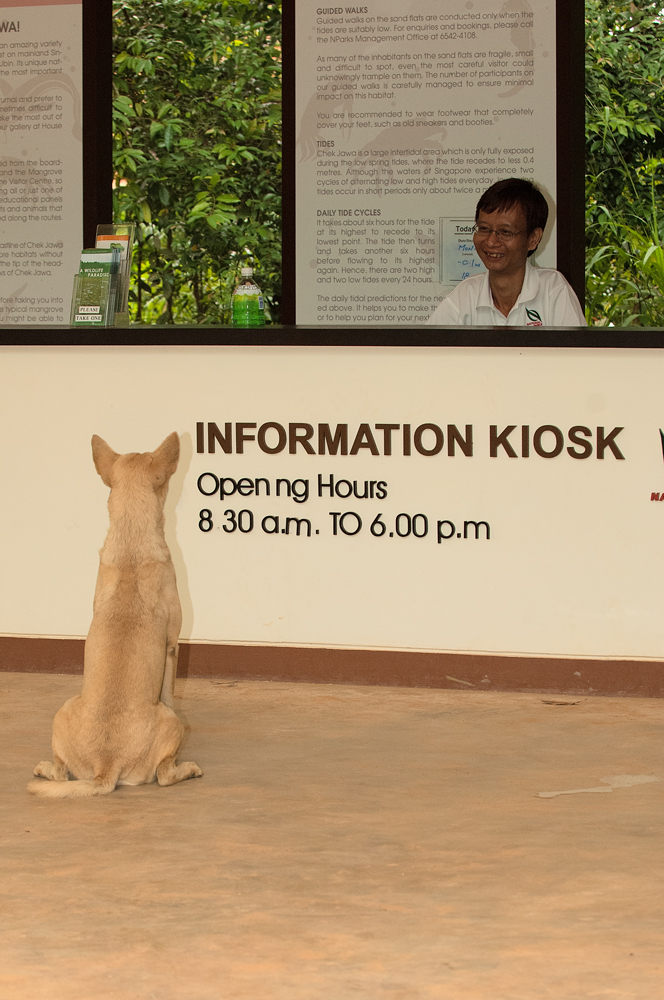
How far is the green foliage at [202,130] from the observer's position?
10242 millimetres

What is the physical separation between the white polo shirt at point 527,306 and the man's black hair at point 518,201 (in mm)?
219

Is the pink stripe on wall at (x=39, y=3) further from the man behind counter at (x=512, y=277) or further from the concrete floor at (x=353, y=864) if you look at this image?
the concrete floor at (x=353, y=864)

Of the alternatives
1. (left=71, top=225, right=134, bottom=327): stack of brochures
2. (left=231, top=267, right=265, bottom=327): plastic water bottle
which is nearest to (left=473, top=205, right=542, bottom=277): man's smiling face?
(left=231, top=267, right=265, bottom=327): plastic water bottle

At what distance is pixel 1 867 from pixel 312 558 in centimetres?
197

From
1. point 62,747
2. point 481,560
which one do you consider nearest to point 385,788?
point 62,747

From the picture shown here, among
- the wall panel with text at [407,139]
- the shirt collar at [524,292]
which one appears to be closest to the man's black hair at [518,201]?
the shirt collar at [524,292]

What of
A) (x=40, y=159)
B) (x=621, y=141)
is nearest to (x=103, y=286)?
(x=40, y=159)

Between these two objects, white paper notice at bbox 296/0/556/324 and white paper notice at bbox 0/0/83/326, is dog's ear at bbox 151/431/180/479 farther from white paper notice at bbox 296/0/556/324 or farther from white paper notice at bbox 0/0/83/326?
white paper notice at bbox 0/0/83/326

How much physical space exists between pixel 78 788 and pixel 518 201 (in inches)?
122

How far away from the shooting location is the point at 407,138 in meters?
6.37

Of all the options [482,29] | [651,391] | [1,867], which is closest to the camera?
[1,867]

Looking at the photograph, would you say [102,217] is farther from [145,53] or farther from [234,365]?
[145,53]

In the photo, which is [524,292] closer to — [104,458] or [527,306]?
[527,306]

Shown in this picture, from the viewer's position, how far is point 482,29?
20.5 feet
